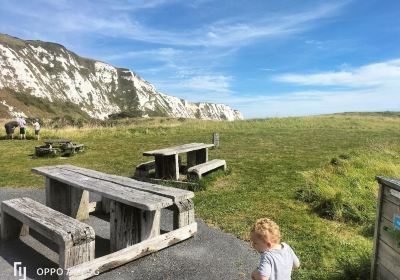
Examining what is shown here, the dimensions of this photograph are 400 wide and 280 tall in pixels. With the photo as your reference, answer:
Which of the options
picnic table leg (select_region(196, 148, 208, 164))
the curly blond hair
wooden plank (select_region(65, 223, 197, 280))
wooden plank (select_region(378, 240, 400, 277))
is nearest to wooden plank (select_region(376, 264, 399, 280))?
wooden plank (select_region(378, 240, 400, 277))

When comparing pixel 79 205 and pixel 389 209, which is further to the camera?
pixel 79 205

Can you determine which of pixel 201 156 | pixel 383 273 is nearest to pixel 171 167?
pixel 201 156

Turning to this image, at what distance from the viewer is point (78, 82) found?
125375 mm

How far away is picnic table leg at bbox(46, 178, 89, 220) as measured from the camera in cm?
759

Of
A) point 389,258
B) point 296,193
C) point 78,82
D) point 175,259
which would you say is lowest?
point 175,259

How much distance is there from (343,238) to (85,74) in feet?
448

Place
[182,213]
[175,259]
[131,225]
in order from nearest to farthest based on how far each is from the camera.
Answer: [175,259] → [131,225] → [182,213]

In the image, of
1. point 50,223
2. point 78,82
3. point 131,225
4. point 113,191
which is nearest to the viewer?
point 50,223

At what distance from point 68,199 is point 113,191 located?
7.12 feet

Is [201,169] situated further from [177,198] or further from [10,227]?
[10,227]

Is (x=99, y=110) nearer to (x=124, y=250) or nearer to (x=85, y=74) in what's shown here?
(x=85, y=74)

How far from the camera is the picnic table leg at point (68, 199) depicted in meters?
7.59

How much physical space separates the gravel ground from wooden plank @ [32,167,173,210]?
2.81 feet

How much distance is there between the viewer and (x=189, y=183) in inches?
404
